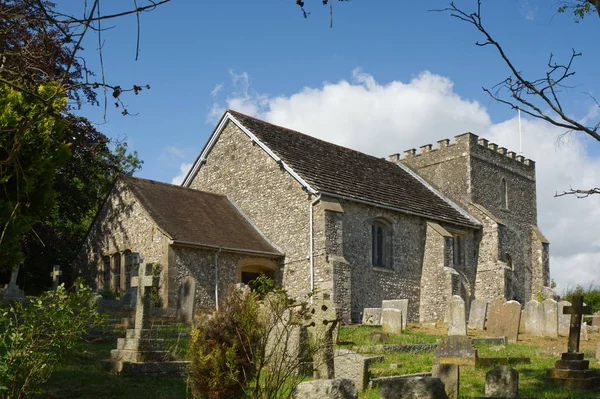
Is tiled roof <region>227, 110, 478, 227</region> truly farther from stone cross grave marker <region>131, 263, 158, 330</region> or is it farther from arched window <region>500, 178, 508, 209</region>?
stone cross grave marker <region>131, 263, 158, 330</region>

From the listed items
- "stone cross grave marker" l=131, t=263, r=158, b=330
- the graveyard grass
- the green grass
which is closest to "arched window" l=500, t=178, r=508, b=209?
the graveyard grass

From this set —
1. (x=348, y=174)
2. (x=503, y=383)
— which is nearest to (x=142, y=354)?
(x=503, y=383)

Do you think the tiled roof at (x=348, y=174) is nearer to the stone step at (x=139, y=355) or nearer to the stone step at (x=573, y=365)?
the stone step at (x=139, y=355)

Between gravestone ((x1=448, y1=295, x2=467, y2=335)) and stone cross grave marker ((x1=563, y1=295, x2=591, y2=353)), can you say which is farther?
gravestone ((x1=448, y1=295, x2=467, y2=335))

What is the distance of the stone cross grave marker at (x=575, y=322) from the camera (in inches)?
430

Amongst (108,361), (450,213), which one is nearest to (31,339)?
(108,361)

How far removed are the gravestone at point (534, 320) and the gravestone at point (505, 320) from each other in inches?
67.6

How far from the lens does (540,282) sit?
109 feet

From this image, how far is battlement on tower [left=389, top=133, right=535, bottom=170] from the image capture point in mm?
31759

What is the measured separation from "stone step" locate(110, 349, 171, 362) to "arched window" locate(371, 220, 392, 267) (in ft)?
46.7

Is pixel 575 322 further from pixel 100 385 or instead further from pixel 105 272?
pixel 105 272

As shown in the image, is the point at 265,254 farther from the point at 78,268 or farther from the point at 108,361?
the point at 108,361

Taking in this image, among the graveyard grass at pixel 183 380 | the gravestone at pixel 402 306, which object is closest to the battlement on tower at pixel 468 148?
the gravestone at pixel 402 306

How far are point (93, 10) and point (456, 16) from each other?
3784mm
